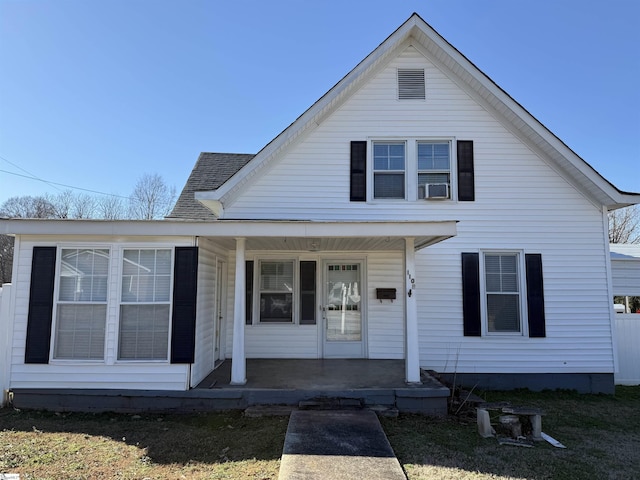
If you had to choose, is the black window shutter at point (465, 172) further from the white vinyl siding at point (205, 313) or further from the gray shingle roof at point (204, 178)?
the white vinyl siding at point (205, 313)

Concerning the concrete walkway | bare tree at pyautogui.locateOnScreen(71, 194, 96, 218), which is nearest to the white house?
the concrete walkway

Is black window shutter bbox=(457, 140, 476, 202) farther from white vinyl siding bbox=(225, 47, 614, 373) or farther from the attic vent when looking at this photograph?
the attic vent

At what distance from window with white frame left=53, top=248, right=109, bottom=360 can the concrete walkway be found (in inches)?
126

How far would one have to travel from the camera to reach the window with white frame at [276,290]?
27.2 ft

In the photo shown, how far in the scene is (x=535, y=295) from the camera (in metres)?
7.52

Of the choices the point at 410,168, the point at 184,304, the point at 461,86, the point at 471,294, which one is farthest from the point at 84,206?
the point at 471,294

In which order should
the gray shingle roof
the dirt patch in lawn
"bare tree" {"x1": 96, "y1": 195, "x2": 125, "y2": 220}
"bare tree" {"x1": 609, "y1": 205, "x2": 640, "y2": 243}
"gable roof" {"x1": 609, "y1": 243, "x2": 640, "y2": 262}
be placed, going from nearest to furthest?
the dirt patch in lawn
"gable roof" {"x1": 609, "y1": 243, "x2": 640, "y2": 262}
the gray shingle roof
"bare tree" {"x1": 609, "y1": 205, "x2": 640, "y2": 243}
"bare tree" {"x1": 96, "y1": 195, "x2": 125, "y2": 220}

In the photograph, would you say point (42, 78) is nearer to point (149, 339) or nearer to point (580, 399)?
point (149, 339)

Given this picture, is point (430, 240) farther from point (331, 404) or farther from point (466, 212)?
point (331, 404)

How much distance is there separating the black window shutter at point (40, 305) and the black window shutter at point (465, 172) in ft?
23.8

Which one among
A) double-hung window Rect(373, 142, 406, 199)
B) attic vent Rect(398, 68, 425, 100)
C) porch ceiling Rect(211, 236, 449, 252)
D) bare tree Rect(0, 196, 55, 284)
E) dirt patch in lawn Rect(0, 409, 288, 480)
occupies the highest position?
bare tree Rect(0, 196, 55, 284)

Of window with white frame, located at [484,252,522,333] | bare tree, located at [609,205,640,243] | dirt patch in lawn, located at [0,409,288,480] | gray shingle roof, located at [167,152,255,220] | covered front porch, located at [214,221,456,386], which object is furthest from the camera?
bare tree, located at [609,205,640,243]

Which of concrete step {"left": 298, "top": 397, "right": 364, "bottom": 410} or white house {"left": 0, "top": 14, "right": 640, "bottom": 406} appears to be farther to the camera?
white house {"left": 0, "top": 14, "right": 640, "bottom": 406}

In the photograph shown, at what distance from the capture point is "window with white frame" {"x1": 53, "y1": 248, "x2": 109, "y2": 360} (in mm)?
5793
